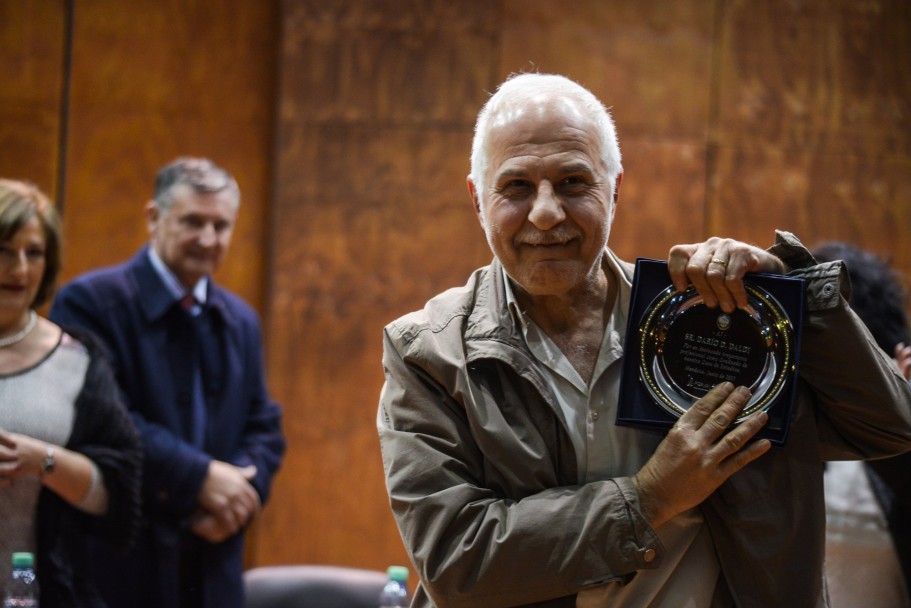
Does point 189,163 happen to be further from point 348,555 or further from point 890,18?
point 890,18

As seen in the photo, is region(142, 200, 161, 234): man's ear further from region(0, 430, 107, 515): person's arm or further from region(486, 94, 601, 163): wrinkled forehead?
region(486, 94, 601, 163): wrinkled forehead

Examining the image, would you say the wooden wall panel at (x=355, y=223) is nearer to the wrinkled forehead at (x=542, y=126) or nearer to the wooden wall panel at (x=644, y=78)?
the wooden wall panel at (x=644, y=78)

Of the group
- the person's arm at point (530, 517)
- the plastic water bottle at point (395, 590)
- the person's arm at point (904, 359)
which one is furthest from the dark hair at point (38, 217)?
the person's arm at point (904, 359)

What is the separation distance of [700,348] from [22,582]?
165cm

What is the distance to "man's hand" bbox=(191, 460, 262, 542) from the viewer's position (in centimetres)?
320

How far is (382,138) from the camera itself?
4.63 metres

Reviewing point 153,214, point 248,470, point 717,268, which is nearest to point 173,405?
point 248,470

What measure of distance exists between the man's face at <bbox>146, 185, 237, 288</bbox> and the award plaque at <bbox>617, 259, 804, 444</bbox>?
7.08 feet

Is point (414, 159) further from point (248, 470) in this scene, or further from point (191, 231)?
point (248, 470)

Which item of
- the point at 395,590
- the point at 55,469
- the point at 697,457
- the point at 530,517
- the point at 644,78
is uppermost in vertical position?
the point at 644,78

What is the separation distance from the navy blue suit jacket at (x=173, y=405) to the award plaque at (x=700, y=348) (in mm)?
1892

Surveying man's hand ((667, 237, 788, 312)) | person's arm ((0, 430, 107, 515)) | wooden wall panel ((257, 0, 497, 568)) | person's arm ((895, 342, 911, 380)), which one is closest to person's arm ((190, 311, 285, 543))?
person's arm ((0, 430, 107, 515))

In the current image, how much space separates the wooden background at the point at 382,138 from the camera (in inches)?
182

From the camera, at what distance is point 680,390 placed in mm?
1601
